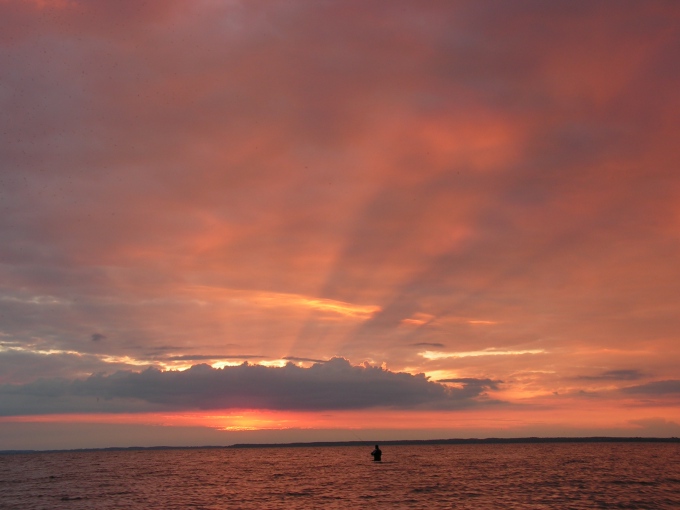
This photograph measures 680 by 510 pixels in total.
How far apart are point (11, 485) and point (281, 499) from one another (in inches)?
2162

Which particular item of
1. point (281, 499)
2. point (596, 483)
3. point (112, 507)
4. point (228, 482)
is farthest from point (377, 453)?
point (112, 507)

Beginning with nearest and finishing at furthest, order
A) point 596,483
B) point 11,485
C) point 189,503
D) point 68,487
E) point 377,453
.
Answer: point 189,503 < point 596,483 < point 68,487 < point 11,485 < point 377,453

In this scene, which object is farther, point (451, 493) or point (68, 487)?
point (68, 487)

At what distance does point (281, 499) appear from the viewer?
59688 mm

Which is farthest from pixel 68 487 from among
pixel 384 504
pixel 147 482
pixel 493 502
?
pixel 493 502

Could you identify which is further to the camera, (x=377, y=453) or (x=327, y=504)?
(x=377, y=453)

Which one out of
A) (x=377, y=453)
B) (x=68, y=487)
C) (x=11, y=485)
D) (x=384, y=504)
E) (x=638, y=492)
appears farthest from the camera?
(x=377, y=453)

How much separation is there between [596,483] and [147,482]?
6264cm

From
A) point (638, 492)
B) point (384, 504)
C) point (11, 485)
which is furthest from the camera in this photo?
point (11, 485)

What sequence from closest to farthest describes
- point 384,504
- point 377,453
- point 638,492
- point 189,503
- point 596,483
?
1. point 384,504
2. point 189,503
3. point 638,492
4. point 596,483
5. point 377,453

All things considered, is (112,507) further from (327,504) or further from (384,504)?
(384,504)

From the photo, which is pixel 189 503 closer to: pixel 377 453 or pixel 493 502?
pixel 493 502

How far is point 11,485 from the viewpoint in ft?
293

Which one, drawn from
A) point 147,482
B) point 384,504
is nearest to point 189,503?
point 384,504
